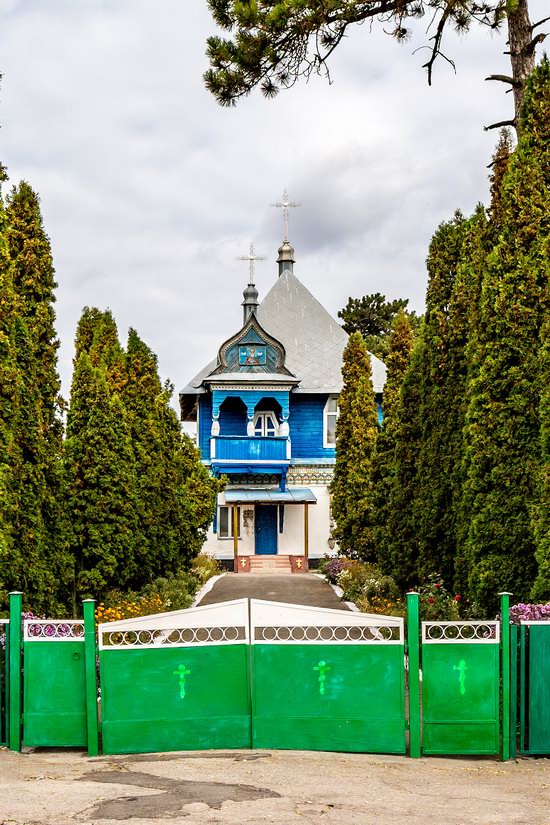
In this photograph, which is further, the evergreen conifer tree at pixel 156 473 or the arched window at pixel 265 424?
the arched window at pixel 265 424

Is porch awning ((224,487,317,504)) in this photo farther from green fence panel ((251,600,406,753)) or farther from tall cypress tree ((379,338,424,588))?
green fence panel ((251,600,406,753))

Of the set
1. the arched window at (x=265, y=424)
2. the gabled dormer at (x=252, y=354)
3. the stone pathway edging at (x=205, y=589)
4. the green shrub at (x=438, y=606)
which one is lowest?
the stone pathway edging at (x=205, y=589)

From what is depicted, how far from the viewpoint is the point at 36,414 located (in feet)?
40.9

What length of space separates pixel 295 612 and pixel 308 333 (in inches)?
1022

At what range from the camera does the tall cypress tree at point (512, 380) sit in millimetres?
11688

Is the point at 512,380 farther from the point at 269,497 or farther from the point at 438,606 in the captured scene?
the point at 269,497

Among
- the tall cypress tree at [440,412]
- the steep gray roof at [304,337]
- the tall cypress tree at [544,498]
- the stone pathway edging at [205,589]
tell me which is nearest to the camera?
the tall cypress tree at [544,498]

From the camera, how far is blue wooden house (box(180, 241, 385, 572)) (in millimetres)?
30078

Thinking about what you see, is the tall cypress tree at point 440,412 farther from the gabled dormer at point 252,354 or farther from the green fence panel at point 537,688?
the gabled dormer at point 252,354

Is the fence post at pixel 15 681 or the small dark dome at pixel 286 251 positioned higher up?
the small dark dome at pixel 286 251

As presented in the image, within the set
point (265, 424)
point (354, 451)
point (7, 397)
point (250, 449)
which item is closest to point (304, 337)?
point (265, 424)

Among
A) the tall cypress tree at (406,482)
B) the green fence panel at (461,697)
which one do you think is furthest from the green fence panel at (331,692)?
the tall cypress tree at (406,482)

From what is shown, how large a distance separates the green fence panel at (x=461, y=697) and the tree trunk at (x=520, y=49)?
30.0 feet

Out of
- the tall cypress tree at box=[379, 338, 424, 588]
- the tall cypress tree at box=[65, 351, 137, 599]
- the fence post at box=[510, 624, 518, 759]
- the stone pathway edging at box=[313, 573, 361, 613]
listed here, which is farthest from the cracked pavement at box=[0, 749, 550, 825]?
the tall cypress tree at box=[379, 338, 424, 588]
